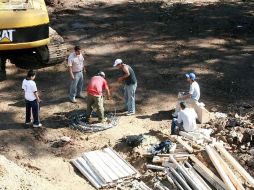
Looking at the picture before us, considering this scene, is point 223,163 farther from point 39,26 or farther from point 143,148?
point 39,26

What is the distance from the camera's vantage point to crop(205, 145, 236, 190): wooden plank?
10583mm

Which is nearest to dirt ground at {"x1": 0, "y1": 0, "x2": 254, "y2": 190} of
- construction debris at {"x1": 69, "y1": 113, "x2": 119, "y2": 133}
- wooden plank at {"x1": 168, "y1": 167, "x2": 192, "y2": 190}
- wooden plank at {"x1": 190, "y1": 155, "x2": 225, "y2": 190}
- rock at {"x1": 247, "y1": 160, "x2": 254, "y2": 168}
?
construction debris at {"x1": 69, "y1": 113, "x2": 119, "y2": 133}

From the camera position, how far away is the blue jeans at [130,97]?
47.1 ft

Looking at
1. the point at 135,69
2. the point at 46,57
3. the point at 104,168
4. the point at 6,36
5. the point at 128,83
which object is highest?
the point at 6,36

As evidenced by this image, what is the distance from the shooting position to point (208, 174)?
434 inches

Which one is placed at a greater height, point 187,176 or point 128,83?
point 128,83

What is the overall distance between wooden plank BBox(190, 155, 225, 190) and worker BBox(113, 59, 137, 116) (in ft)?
11.5

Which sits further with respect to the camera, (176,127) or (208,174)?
(176,127)

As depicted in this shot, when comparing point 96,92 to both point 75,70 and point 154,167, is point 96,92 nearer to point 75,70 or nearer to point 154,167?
point 75,70

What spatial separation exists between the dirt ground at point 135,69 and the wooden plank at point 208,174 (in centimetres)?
137

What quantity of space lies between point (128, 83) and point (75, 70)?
162 cm

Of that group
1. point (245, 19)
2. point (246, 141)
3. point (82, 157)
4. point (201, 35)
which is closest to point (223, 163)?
point (246, 141)

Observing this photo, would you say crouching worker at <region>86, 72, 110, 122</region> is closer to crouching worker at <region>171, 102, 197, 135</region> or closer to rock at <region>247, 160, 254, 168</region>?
crouching worker at <region>171, 102, 197, 135</region>

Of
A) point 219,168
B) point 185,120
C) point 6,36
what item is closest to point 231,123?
point 185,120
